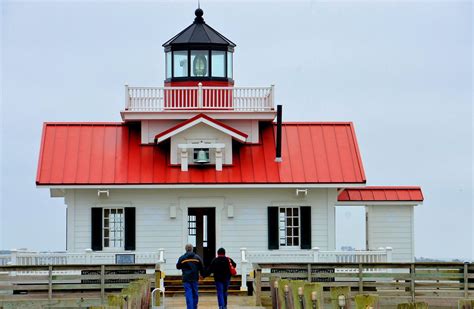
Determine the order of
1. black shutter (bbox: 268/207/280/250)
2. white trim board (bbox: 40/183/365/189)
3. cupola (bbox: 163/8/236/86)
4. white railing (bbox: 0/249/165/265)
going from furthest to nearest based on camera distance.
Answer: cupola (bbox: 163/8/236/86) < black shutter (bbox: 268/207/280/250) < white trim board (bbox: 40/183/365/189) < white railing (bbox: 0/249/165/265)

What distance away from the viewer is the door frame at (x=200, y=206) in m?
39.1

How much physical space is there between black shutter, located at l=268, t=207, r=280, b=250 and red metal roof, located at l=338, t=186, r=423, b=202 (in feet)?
7.95

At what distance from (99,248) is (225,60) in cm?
729

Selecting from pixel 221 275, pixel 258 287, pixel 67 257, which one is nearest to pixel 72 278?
pixel 258 287

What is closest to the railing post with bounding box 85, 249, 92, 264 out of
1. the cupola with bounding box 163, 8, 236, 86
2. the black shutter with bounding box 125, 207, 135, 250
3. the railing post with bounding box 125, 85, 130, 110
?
the black shutter with bounding box 125, 207, 135, 250

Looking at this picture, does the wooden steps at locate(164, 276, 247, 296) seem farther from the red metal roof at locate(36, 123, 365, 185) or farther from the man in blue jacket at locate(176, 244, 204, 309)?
the man in blue jacket at locate(176, 244, 204, 309)

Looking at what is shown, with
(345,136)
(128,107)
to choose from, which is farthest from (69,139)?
(345,136)

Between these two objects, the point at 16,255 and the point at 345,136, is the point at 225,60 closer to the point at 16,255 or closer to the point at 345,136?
the point at 345,136

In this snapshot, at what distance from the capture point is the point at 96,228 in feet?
128

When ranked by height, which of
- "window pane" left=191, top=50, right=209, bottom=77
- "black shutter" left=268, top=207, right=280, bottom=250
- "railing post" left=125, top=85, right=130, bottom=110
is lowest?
"black shutter" left=268, top=207, right=280, bottom=250

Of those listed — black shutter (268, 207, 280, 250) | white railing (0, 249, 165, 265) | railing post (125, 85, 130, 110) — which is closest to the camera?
white railing (0, 249, 165, 265)

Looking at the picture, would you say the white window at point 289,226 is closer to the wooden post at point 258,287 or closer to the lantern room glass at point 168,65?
the lantern room glass at point 168,65

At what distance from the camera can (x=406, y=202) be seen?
133 ft

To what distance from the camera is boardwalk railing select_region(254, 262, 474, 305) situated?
104 feet
